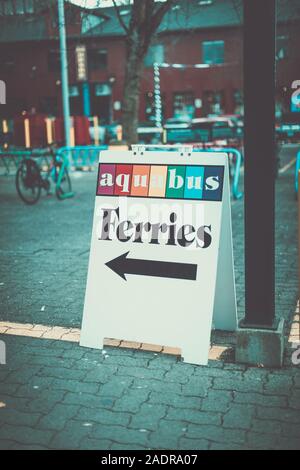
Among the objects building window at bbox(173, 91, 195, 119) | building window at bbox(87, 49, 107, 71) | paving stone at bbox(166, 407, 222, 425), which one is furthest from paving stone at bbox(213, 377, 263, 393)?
building window at bbox(87, 49, 107, 71)

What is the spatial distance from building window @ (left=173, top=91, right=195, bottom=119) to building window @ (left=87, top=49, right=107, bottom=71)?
655 cm

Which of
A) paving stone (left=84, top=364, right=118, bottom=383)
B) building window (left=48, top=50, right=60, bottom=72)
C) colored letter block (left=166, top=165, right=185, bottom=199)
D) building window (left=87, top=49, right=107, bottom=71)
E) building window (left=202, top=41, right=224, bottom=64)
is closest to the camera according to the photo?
paving stone (left=84, top=364, right=118, bottom=383)

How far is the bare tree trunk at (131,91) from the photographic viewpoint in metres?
11.4

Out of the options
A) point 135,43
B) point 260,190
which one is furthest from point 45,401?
point 135,43

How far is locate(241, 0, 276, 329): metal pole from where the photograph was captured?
3.75 meters

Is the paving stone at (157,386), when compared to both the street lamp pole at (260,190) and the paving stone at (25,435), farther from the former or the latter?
the paving stone at (25,435)

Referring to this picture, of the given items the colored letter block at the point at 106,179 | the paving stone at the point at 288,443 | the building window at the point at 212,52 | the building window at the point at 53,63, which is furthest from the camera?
the building window at the point at 53,63

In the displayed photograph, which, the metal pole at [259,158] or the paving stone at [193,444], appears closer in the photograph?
the paving stone at [193,444]

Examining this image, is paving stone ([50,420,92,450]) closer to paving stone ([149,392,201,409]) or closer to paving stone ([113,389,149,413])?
paving stone ([113,389,149,413])

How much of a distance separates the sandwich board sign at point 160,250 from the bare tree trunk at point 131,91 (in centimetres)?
741

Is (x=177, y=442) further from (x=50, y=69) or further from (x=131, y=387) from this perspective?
(x=50, y=69)

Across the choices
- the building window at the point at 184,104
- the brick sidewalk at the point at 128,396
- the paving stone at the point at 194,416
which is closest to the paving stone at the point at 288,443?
the brick sidewalk at the point at 128,396

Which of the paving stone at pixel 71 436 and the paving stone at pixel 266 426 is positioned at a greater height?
the paving stone at pixel 71 436

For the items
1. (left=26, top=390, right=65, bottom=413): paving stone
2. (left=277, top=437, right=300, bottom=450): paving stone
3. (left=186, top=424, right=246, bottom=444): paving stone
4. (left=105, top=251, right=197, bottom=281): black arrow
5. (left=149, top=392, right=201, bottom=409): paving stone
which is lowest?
(left=277, top=437, right=300, bottom=450): paving stone
